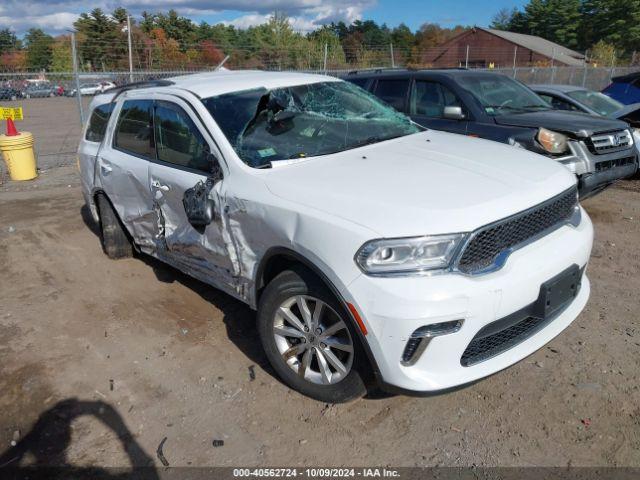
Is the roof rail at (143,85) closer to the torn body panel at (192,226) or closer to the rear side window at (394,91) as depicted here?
the torn body panel at (192,226)

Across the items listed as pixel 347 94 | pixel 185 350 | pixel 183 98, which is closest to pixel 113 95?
pixel 183 98

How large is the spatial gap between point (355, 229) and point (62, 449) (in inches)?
77.9

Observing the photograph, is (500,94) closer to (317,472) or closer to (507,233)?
(507,233)

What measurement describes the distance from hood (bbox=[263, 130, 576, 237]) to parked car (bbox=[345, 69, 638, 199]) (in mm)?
2368

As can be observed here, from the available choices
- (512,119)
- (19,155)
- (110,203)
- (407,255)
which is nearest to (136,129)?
(110,203)

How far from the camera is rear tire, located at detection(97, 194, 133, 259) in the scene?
5.14 m

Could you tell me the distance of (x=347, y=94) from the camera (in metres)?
4.29

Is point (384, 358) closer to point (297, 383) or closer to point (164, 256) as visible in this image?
point (297, 383)

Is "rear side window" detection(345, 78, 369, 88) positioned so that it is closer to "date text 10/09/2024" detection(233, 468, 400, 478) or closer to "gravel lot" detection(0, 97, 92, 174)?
"date text 10/09/2024" detection(233, 468, 400, 478)

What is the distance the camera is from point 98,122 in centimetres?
526

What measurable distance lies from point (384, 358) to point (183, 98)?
8.02ft

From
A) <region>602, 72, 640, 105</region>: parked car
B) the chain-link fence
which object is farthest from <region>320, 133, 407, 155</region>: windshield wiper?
the chain-link fence

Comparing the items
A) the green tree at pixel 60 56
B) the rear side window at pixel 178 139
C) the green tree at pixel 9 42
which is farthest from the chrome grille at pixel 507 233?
the green tree at pixel 9 42

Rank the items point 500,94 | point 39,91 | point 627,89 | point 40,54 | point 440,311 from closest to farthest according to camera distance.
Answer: point 440,311 → point 500,94 → point 627,89 → point 39,91 → point 40,54
